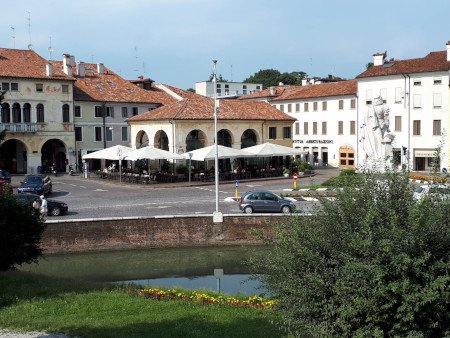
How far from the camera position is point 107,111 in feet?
200

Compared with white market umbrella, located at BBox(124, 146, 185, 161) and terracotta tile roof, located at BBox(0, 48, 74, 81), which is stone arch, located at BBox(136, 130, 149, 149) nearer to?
white market umbrella, located at BBox(124, 146, 185, 161)

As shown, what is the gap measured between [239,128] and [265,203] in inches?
946

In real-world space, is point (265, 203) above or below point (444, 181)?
below

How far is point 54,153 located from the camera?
59188 millimetres

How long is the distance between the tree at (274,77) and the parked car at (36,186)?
8738 cm

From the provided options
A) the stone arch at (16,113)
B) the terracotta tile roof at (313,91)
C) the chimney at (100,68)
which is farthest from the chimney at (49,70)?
the terracotta tile roof at (313,91)

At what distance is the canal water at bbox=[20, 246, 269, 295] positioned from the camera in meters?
23.3

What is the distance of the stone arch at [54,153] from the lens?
58656 mm

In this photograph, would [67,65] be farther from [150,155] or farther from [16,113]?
[150,155]

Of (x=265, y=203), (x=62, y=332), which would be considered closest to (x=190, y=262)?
(x=265, y=203)

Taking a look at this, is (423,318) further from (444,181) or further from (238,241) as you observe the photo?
(238,241)

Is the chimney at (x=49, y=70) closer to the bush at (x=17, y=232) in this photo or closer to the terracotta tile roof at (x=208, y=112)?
the terracotta tile roof at (x=208, y=112)

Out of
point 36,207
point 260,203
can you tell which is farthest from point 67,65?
point 36,207

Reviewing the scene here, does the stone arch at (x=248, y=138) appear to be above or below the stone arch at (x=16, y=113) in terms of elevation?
below
